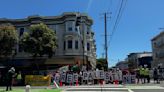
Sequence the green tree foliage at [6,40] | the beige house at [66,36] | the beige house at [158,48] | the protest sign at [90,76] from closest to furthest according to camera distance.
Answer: the protest sign at [90,76], the green tree foliage at [6,40], the beige house at [66,36], the beige house at [158,48]

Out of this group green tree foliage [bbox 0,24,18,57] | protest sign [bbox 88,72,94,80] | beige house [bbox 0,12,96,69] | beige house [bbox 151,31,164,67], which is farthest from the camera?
beige house [bbox 151,31,164,67]

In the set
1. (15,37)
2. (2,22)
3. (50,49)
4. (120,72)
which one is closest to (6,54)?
(15,37)

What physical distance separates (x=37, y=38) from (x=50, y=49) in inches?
97.8

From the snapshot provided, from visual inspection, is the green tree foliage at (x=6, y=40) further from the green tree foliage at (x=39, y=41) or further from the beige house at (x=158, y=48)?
the beige house at (x=158, y=48)

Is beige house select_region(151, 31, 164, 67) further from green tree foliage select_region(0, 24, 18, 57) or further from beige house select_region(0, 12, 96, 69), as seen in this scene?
green tree foliage select_region(0, 24, 18, 57)

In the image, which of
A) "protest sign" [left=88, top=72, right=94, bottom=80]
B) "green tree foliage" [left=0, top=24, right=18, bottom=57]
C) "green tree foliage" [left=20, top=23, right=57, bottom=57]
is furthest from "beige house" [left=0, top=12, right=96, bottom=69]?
"protest sign" [left=88, top=72, right=94, bottom=80]

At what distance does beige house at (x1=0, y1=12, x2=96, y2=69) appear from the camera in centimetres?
4797

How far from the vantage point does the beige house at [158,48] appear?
257 feet

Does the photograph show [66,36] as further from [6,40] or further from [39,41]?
[6,40]

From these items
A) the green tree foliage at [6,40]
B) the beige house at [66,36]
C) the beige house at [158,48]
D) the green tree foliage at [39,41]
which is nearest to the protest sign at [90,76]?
the green tree foliage at [39,41]

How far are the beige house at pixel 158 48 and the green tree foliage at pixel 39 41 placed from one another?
1586 inches

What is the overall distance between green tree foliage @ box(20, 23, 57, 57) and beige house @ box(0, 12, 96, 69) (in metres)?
2.99

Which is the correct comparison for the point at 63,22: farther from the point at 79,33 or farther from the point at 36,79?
the point at 36,79

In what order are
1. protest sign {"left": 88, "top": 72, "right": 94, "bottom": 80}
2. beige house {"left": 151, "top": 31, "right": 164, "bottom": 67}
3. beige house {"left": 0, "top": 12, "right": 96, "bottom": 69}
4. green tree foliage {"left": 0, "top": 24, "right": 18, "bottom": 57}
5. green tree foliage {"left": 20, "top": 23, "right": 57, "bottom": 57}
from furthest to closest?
beige house {"left": 151, "top": 31, "right": 164, "bottom": 67} → beige house {"left": 0, "top": 12, "right": 96, "bottom": 69} → green tree foliage {"left": 20, "top": 23, "right": 57, "bottom": 57} → green tree foliage {"left": 0, "top": 24, "right": 18, "bottom": 57} → protest sign {"left": 88, "top": 72, "right": 94, "bottom": 80}
